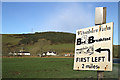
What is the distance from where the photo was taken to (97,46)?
3.78 metres

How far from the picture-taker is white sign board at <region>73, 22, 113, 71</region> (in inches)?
141

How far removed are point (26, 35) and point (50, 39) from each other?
2024 cm

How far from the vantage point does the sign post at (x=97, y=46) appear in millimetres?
3598

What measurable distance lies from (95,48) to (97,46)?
70 mm

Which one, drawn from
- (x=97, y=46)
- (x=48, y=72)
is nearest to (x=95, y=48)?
(x=97, y=46)

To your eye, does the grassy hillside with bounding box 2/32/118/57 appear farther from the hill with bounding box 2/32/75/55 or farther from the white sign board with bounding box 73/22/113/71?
the white sign board with bounding box 73/22/113/71

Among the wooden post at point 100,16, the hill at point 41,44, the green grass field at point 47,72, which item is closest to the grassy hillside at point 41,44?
the hill at point 41,44

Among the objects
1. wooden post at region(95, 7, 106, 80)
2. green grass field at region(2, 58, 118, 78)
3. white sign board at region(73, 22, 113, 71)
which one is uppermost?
wooden post at region(95, 7, 106, 80)

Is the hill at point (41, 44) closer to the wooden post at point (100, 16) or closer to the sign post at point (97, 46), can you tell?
the sign post at point (97, 46)

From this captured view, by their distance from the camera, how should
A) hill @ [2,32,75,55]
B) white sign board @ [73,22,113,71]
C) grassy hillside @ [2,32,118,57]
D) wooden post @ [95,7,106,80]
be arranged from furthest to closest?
1. hill @ [2,32,75,55]
2. grassy hillside @ [2,32,118,57]
3. wooden post @ [95,7,106,80]
4. white sign board @ [73,22,113,71]

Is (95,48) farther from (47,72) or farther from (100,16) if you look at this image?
(47,72)

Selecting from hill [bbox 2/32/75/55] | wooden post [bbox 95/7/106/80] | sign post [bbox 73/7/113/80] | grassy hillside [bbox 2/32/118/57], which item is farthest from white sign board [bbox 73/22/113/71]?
hill [bbox 2/32/75/55]

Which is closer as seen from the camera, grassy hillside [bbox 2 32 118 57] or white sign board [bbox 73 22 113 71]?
white sign board [bbox 73 22 113 71]

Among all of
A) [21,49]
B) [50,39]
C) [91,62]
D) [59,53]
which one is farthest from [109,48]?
[50,39]
